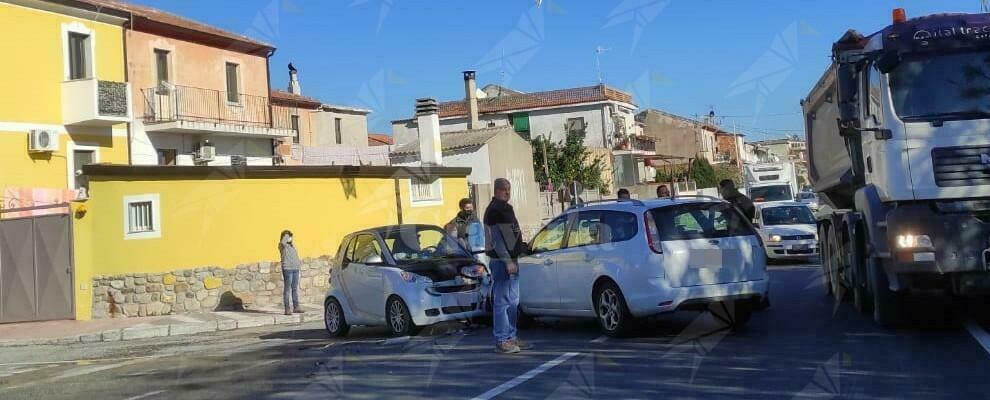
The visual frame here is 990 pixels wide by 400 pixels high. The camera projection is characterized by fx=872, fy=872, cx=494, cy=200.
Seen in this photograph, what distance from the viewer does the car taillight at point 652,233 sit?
348 inches

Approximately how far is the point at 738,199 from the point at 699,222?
3.90 m

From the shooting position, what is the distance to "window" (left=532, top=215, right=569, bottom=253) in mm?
10219

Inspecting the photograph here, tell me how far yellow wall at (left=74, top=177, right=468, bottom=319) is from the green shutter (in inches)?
1346

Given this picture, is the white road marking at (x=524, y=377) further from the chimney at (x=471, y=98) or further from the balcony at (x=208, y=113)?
the chimney at (x=471, y=98)

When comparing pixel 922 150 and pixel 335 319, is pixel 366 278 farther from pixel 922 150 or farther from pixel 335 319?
pixel 922 150

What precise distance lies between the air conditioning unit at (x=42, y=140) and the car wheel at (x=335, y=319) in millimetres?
13142

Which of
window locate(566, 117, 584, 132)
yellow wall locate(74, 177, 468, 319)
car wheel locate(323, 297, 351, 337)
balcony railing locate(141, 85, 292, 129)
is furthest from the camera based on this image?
window locate(566, 117, 584, 132)

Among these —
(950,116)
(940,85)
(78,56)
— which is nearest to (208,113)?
(78,56)

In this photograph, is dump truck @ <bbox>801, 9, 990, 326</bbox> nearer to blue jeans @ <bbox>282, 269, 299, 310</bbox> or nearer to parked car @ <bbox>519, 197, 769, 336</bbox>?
parked car @ <bbox>519, 197, 769, 336</bbox>

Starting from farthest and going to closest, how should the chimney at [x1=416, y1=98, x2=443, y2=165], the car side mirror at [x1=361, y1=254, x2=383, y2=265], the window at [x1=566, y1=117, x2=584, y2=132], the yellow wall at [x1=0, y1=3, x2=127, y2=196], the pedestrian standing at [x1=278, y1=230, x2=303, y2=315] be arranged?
the window at [x1=566, y1=117, x2=584, y2=132], the chimney at [x1=416, y1=98, x2=443, y2=165], the yellow wall at [x1=0, y1=3, x2=127, y2=196], the pedestrian standing at [x1=278, y1=230, x2=303, y2=315], the car side mirror at [x1=361, y1=254, x2=383, y2=265]

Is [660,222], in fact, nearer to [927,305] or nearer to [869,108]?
[869,108]

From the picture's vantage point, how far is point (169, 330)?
15.4 m

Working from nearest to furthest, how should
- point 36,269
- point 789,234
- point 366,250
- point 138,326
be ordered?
point 366,250
point 138,326
point 36,269
point 789,234

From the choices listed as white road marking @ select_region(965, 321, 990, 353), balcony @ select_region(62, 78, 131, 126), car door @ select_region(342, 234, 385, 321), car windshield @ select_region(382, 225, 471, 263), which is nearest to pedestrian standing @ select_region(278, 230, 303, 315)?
car door @ select_region(342, 234, 385, 321)
